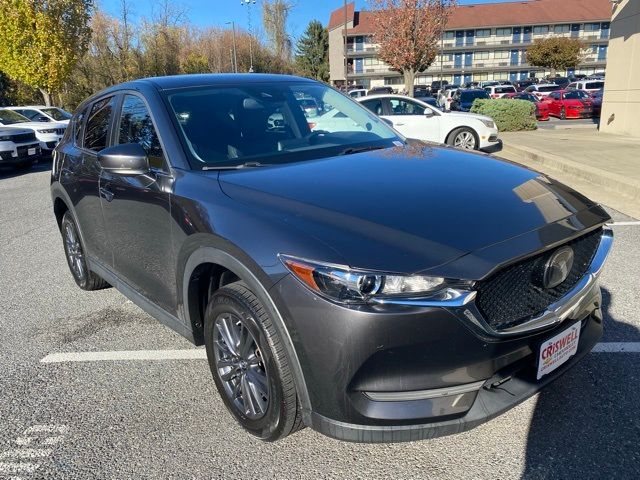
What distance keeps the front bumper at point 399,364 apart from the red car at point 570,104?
1039 inches

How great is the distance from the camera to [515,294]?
7.16 ft

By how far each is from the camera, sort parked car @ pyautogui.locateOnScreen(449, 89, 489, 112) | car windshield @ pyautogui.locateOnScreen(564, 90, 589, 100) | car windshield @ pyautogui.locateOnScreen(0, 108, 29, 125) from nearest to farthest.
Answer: car windshield @ pyautogui.locateOnScreen(0, 108, 29, 125) → car windshield @ pyautogui.locateOnScreen(564, 90, 589, 100) → parked car @ pyautogui.locateOnScreen(449, 89, 489, 112)

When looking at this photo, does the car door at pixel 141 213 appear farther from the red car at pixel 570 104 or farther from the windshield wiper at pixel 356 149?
the red car at pixel 570 104

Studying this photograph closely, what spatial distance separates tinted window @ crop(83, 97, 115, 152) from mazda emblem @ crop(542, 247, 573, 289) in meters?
3.08

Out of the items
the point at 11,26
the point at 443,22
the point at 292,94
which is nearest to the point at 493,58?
the point at 443,22

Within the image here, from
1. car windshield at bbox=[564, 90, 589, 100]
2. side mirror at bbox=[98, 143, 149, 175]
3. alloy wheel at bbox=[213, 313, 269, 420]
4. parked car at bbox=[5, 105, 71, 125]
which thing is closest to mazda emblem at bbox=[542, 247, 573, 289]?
alloy wheel at bbox=[213, 313, 269, 420]

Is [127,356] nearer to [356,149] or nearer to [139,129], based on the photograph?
[139,129]

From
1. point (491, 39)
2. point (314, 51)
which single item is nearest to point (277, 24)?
point (314, 51)

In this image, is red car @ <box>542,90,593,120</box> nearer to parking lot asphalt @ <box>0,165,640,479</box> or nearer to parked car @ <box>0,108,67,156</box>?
parked car @ <box>0,108,67,156</box>

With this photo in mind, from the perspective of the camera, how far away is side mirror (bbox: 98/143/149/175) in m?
3.00

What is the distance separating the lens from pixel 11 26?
2239cm

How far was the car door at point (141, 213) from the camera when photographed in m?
3.03

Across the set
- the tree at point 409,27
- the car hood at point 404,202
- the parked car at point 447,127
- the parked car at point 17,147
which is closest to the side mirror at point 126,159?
the car hood at point 404,202

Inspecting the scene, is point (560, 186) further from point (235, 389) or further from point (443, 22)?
point (443, 22)
